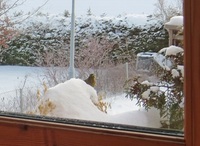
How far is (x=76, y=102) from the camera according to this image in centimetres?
89

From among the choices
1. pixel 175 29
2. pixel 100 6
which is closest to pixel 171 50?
pixel 175 29

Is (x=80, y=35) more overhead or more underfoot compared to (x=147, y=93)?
more overhead

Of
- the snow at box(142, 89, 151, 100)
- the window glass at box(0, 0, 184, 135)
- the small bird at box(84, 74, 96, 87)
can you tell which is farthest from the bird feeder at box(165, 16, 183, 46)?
the small bird at box(84, 74, 96, 87)

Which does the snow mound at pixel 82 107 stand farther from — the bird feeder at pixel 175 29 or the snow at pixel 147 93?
the bird feeder at pixel 175 29

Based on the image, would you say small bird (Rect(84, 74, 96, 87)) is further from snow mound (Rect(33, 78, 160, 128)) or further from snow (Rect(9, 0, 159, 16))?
snow (Rect(9, 0, 159, 16))

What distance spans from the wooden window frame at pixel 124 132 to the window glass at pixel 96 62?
0.03 m

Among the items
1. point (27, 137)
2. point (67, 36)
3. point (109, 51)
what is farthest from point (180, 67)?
point (27, 137)

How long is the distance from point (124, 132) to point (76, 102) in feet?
0.65

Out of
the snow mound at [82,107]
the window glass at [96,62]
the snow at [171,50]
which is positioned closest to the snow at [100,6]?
the window glass at [96,62]

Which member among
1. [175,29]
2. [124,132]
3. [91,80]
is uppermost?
[175,29]

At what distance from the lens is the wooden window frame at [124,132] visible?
658 mm

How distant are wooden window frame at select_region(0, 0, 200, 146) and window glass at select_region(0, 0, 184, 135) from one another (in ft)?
0.11

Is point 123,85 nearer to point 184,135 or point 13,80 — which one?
point 184,135

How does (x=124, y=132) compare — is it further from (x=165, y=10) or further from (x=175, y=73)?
(x=165, y=10)
